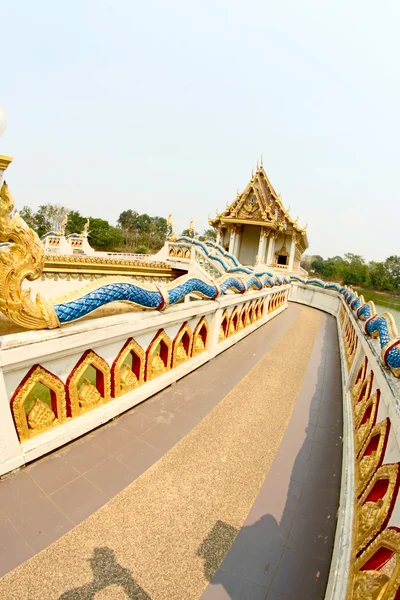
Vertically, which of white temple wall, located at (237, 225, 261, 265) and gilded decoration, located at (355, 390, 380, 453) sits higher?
white temple wall, located at (237, 225, 261, 265)

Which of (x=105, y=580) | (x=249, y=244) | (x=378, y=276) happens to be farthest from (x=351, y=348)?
A: (x=378, y=276)

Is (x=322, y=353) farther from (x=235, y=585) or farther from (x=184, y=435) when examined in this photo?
(x=235, y=585)

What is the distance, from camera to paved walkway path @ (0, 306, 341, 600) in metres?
1.99

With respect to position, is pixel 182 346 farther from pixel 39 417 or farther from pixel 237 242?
pixel 237 242

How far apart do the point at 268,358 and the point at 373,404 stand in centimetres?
345

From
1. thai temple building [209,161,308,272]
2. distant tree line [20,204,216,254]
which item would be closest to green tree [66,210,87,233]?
distant tree line [20,204,216,254]

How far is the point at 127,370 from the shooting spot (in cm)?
379

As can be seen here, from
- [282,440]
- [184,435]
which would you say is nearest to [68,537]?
[184,435]

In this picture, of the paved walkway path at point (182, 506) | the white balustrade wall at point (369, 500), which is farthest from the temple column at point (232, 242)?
the white balustrade wall at point (369, 500)

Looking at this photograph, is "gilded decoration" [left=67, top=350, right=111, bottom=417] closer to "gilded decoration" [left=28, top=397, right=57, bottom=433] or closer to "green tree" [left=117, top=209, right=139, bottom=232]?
"gilded decoration" [left=28, top=397, right=57, bottom=433]

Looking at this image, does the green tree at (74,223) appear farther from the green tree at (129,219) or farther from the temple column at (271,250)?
the temple column at (271,250)

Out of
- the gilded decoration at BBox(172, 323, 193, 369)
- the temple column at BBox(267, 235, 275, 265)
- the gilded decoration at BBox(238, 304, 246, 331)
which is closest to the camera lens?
the gilded decoration at BBox(172, 323, 193, 369)

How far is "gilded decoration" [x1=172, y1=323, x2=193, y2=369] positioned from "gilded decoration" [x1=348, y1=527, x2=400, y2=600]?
326 centimetres

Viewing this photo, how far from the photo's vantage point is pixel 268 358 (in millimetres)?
6578
